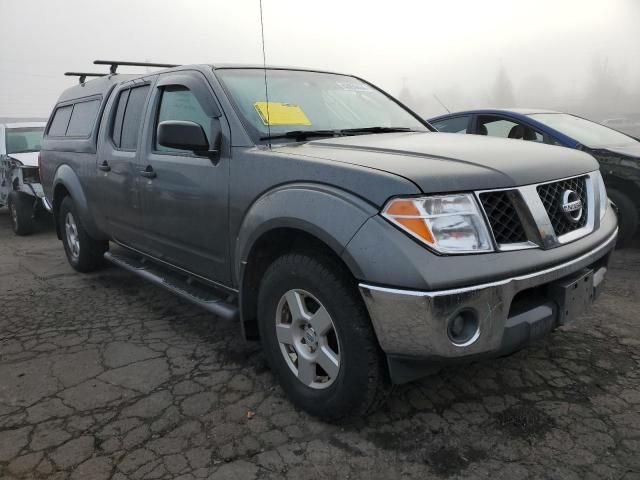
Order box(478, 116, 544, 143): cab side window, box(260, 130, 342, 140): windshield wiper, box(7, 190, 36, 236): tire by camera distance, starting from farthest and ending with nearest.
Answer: box(7, 190, 36, 236): tire → box(478, 116, 544, 143): cab side window → box(260, 130, 342, 140): windshield wiper

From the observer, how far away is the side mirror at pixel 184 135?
8.81ft

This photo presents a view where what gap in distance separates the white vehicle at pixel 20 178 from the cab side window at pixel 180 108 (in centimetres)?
419

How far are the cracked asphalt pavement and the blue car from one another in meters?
1.50

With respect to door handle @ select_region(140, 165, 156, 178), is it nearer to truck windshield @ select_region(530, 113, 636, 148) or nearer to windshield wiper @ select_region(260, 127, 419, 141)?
windshield wiper @ select_region(260, 127, 419, 141)

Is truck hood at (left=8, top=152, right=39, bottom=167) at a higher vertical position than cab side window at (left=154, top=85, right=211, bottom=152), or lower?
lower

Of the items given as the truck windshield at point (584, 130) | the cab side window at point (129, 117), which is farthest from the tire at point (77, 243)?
the truck windshield at point (584, 130)

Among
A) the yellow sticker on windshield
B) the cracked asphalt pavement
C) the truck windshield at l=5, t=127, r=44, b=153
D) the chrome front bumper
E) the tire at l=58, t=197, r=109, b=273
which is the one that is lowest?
the cracked asphalt pavement

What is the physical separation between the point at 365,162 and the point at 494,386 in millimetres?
1403

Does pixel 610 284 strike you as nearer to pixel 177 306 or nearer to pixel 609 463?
pixel 609 463

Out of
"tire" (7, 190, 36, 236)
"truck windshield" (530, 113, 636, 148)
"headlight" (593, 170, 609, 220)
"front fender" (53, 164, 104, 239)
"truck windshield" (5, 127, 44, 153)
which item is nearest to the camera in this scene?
"headlight" (593, 170, 609, 220)

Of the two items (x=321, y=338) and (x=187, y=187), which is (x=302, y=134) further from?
(x=321, y=338)

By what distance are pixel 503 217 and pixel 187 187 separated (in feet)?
5.99

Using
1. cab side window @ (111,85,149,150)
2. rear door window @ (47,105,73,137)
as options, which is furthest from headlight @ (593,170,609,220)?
rear door window @ (47,105,73,137)

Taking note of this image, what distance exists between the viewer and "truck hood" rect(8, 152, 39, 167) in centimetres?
740
